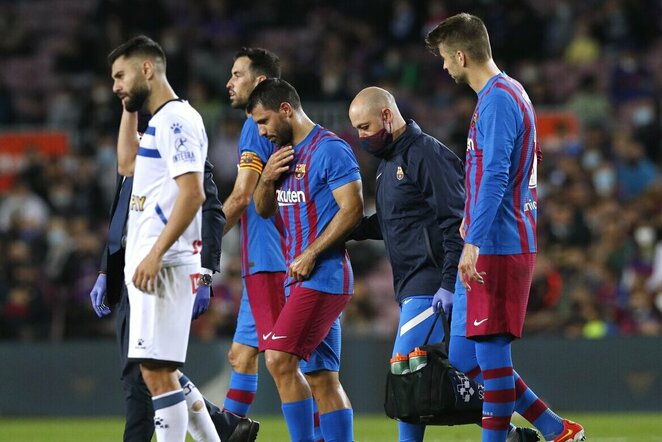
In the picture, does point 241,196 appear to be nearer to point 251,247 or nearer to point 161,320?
point 251,247

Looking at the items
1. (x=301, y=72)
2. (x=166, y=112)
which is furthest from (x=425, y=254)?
(x=301, y=72)

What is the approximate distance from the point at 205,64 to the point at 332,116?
8.64 ft

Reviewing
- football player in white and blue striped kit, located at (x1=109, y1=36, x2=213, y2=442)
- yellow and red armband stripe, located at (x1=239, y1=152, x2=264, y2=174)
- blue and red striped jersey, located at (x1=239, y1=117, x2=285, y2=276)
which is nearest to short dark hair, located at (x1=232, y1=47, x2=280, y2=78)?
blue and red striped jersey, located at (x1=239, y1=117, x2=285, y2=276)

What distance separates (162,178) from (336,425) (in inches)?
78.0

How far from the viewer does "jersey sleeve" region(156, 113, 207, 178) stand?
6535mm

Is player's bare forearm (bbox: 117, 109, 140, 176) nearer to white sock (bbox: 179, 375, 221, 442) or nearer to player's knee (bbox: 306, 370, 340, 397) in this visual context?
white sock (bbox: 179, 375, 221, 442)

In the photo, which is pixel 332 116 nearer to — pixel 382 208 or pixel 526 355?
pixel 526 355

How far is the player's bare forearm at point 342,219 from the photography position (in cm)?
764

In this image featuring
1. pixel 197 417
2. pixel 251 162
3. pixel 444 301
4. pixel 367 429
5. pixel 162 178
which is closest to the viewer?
pixel 162 178

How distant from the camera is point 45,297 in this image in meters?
15.9

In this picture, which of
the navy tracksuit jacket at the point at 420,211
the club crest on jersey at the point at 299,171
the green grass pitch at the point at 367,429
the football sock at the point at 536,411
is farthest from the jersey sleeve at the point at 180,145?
the green grass pitch at the point at 367,429

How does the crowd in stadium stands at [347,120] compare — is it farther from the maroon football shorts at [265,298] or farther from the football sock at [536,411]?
the football sock at [536,411]

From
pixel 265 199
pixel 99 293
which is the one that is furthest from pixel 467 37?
pixel 99 293

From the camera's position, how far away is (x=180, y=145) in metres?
6.57
